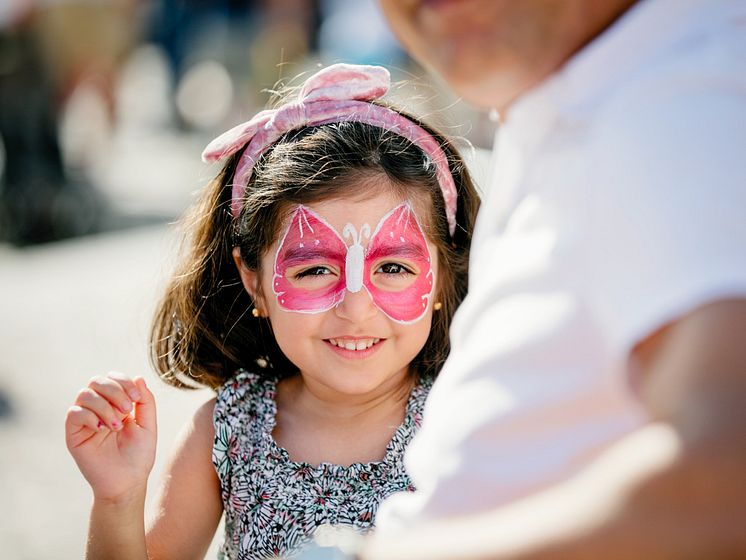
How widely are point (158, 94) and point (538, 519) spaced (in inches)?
597

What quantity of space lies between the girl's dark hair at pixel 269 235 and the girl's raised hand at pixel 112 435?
0.39 m

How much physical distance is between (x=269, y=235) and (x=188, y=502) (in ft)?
2.03

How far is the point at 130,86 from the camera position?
14.7 metres

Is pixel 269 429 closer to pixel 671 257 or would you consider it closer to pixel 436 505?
pixel 436 505

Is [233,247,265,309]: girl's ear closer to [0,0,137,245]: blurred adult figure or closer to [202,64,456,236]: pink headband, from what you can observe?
[202,64,456,236]: pink headband

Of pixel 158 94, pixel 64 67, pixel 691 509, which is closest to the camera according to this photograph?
pixel 691 509

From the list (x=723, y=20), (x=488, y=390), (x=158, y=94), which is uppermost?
(x=158, y=94)

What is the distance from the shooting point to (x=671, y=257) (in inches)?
26.2

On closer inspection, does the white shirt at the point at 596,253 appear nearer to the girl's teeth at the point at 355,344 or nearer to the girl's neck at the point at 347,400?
the girl's teeth at the point at 355,344

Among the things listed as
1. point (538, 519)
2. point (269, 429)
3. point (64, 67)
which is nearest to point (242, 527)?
point (269, 429)

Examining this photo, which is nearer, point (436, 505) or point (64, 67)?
point (436, 505)

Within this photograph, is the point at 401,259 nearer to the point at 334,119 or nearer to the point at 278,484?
the point at 334,119

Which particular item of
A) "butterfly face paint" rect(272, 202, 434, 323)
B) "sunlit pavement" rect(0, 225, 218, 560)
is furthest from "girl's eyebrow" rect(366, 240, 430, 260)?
"sunlit pavement" rect(0, 225, 218, 560)

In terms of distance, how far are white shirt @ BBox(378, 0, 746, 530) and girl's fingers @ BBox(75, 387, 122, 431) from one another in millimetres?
1234
